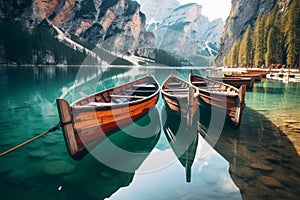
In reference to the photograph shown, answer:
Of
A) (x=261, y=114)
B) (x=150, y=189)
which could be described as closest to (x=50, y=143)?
(x=150, y=189)

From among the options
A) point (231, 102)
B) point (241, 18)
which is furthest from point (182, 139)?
point (241, 18)

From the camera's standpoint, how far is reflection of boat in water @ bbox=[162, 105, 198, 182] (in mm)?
7880

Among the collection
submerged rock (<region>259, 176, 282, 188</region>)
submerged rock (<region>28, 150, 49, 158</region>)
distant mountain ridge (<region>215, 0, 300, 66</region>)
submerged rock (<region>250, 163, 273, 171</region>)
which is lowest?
submerged rock (<region>28, 150, 49, 158</region>)

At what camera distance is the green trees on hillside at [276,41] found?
154 ft

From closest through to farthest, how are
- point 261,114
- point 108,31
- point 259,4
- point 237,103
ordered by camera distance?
point 237,103 → point 261,114 → point 259,4 → point 108,31

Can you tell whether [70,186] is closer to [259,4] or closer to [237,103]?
[237,103]

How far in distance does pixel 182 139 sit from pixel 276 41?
55.5m

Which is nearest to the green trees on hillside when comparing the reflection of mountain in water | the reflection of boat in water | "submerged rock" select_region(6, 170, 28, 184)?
the reflection of mountain in water

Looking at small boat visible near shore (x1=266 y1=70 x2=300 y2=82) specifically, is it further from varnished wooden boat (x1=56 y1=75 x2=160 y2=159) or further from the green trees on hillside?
varnished wooden boat (x1=56 y1=75 x2=160 y2=159)

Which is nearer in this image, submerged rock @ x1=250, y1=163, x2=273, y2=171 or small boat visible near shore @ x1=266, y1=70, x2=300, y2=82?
submerged rock @ x1=250, y1=163, x2=273, y2=171

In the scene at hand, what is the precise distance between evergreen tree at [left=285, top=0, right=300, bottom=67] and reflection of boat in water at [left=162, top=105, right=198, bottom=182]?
4690 centimetres

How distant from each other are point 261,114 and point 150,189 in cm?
1139

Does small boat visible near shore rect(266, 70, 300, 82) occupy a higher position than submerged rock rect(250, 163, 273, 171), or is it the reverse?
small boat visible near shore rect(266, 70, 300, 82)

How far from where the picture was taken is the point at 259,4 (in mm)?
108312
